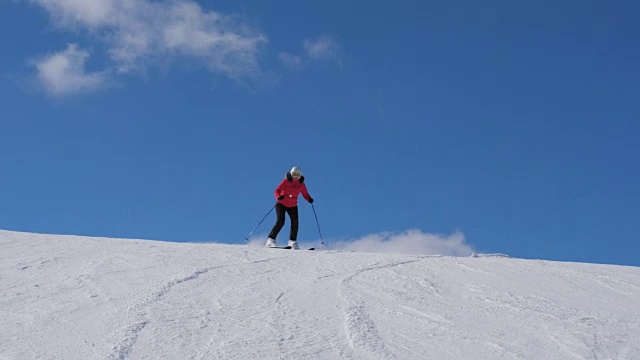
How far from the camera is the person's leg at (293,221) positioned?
1513cm

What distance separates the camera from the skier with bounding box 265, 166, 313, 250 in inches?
591

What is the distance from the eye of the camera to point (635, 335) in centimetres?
792

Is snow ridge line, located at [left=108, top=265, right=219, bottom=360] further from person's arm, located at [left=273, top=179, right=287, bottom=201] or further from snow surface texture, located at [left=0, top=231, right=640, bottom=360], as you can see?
person's arm, located at [left=273, top=179, right=287, bottom=201]

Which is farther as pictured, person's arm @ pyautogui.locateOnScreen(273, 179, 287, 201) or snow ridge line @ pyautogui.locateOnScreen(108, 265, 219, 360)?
person's arm @ pyautogui.locateOnScreen(273, 179, 287, 201)

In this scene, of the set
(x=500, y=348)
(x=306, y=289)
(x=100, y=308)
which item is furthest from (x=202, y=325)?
(x=500, y=348)

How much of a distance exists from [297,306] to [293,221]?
7130mm

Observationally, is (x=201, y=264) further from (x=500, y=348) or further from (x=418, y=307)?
(x=500, y=348)

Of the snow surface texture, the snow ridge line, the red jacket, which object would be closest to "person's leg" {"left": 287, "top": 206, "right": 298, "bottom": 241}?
the red jacket

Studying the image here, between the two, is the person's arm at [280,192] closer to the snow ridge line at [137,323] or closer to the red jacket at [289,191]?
the red jacket at [289,191]

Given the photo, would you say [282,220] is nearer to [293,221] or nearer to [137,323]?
[293,221]

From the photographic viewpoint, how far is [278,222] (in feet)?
49.3

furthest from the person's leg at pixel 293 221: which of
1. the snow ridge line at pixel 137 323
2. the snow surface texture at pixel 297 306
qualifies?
the snow ridge line at pixel 137 323

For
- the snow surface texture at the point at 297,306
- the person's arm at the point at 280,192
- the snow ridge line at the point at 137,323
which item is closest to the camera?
the snow ridge line at the point at 137,323

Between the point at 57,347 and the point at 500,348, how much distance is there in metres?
4.18
